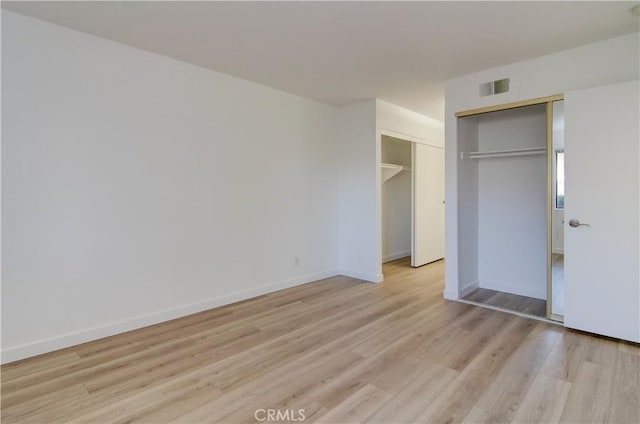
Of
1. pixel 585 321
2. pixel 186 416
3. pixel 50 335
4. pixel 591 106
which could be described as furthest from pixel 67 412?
pixel 591 106

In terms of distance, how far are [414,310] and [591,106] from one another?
2.37m

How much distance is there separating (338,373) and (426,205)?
386 cm

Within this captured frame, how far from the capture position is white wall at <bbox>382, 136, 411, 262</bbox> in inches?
238

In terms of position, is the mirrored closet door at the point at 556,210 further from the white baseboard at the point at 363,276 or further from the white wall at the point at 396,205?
the white wall at the point at 396,205

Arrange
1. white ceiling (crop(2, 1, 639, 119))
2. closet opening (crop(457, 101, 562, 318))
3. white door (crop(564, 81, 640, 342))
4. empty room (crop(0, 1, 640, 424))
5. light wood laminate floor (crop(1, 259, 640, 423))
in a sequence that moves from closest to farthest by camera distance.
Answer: light wood laminate floor (crop(1, 259, 640, 423))
empty room (crop(0, 1, 640, 424))
white ceiling (crop(2, 1, 639, 119))
white door (crop(564, 81, 640, 342))
closet opening (crop(457, 101, 562, 318))

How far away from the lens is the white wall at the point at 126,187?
2.47 m

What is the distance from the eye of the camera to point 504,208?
13.2 ft

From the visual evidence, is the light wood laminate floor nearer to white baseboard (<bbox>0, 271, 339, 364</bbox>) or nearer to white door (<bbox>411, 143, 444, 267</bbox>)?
white baseboard (<bbox>0, 271, 339, 364</bbox>)

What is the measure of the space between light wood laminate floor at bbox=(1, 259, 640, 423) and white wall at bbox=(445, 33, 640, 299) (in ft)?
2.91

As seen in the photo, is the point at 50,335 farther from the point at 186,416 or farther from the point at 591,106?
the point at 591,106

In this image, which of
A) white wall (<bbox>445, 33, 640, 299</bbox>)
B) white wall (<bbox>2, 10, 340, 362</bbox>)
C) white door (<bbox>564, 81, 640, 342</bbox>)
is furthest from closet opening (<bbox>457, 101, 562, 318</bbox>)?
white wall (<bbox>2, 10, 340, 362</bbox>)

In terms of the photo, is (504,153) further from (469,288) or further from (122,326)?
(122,326)

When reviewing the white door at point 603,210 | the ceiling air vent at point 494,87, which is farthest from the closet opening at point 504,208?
the white door at point 603,210

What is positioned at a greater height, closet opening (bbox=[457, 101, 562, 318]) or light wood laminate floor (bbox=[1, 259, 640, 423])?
closet opening (bbox=[457, 101, 562, 318])
